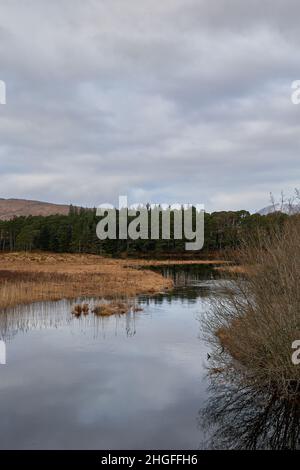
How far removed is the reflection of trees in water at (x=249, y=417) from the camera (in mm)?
10789

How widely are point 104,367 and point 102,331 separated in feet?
19.0

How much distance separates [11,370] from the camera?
1591 centimetres

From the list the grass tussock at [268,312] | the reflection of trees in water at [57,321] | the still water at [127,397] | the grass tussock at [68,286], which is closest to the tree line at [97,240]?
the grass tussock at [68,286]

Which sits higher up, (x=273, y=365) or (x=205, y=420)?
(x=273, y=365)

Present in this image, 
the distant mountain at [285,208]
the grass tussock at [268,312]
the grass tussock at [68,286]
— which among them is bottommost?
the grass tussock at [68,286]

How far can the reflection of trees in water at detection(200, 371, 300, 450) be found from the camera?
10.8 metres

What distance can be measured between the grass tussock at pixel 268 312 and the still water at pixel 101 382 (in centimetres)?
201

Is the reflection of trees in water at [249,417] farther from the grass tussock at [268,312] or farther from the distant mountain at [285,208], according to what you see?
the distant mountain at [285,208]

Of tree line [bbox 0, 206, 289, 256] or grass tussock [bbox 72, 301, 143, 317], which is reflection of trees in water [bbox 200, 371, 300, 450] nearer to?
grass tussock [bbox 72, 301, 143, 317]

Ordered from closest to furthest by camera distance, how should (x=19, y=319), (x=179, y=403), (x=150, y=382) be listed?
(x=179, y=403), (x=150, y=382), (x=19, y=319)

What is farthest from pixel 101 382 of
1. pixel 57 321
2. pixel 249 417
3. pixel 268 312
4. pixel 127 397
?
pixel 57 321
